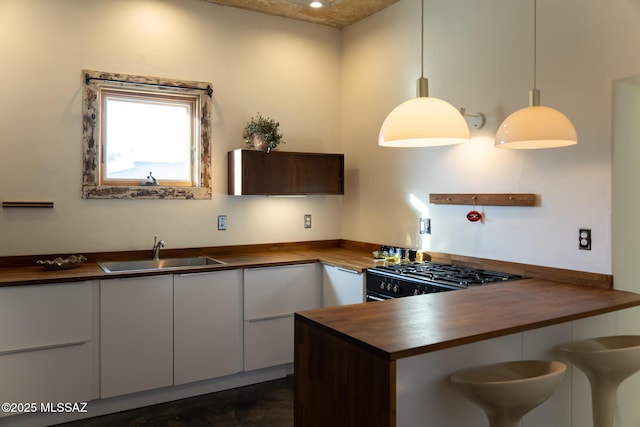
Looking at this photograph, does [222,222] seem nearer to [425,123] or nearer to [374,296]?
[374,296]

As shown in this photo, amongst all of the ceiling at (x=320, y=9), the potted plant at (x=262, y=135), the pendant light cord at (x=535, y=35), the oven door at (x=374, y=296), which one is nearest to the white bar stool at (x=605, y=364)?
the oven door at (x=374, y=296)

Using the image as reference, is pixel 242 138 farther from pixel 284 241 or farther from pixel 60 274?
pixel 60 274

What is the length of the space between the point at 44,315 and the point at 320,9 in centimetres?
318

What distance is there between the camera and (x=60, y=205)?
3525 mm

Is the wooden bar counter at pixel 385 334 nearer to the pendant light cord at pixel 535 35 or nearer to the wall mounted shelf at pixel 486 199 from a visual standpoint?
the wall mounted shelf at pixel 486 199

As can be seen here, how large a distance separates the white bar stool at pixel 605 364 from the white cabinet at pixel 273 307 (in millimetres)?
2116

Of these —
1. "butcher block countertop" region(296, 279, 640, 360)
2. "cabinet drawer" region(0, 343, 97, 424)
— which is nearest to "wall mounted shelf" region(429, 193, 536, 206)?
"butcher block countertop" region(296, 279, 640, 360)

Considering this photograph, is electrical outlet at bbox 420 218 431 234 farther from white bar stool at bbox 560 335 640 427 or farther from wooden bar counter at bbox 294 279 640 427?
white bar stool at bbox 560 335 640 427

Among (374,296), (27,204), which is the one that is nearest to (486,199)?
(374,296)

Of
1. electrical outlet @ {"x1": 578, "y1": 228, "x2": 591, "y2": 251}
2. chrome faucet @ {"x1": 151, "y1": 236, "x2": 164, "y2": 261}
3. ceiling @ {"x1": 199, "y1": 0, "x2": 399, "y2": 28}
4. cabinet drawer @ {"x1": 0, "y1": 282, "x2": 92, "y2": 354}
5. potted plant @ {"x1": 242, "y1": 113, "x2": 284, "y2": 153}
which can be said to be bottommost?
cabinet drawer @ {"x1": 0, "y1": 282, "x2": 92, "y2": 354}

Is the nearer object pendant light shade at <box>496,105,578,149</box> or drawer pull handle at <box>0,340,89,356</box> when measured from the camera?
pendant light shade at <box>496,105,578,149</box>

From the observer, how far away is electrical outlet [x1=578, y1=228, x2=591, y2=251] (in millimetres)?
2721

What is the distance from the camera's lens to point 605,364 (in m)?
2.00

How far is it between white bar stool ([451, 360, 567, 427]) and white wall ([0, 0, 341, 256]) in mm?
2762
